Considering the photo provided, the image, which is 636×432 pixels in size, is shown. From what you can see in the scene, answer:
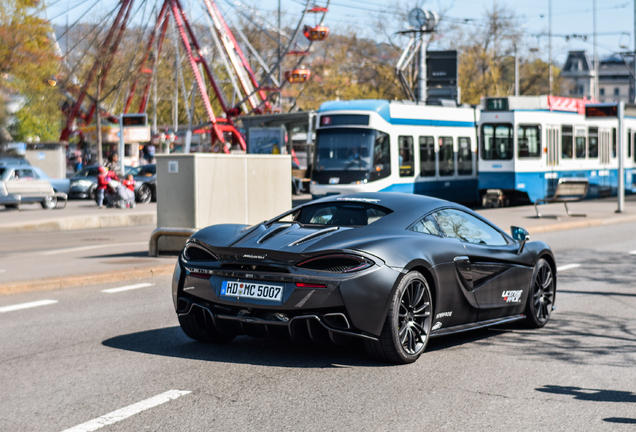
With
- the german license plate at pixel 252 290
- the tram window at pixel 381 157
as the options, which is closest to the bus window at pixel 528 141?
the tram window at pixel 381 157

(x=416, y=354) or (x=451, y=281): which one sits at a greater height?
(x=451, y=281)

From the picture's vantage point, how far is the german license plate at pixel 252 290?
589 centimetres

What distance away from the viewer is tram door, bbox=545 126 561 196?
27703 millimetres

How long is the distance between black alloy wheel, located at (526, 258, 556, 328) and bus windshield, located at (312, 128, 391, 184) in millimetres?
16232

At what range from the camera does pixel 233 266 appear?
6.09m

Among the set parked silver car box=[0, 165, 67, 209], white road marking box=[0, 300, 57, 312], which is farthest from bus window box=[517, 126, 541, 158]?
white road marking box=[0, 300, 57, 312]

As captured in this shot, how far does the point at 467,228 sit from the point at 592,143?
2475 cm

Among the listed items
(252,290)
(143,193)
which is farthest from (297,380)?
(143,193)

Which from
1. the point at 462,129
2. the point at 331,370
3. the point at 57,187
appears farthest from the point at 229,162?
the point at 57,187

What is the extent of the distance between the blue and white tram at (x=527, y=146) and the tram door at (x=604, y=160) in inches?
70.4

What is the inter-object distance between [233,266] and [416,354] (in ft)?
4.83

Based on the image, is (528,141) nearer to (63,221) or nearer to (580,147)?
(580,147)

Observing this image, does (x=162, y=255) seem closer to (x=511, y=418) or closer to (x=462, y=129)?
(x=511, y=418)

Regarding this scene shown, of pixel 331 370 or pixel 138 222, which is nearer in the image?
pixel 331 370
